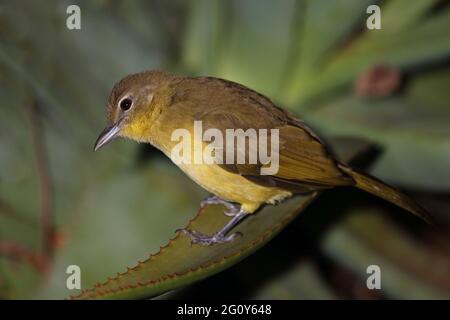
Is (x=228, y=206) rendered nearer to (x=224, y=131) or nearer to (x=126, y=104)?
(x=224, y=131)

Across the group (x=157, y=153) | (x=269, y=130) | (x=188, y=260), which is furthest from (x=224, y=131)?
(x=157, y=153)

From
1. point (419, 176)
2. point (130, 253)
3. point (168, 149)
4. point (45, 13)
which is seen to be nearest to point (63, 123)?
point (45, 13)

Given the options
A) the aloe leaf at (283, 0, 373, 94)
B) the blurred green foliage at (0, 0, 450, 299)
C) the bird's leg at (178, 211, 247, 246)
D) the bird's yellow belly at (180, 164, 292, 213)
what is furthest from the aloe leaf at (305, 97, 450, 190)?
the bird's leg at (178, 211, 247, 246)

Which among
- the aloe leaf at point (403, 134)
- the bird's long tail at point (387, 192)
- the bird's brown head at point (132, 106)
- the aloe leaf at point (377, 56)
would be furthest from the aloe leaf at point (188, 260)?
the aloe leaf at point (377, 56)

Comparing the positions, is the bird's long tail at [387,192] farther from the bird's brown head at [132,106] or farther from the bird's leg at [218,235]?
the bird's brown head at [132,106]
